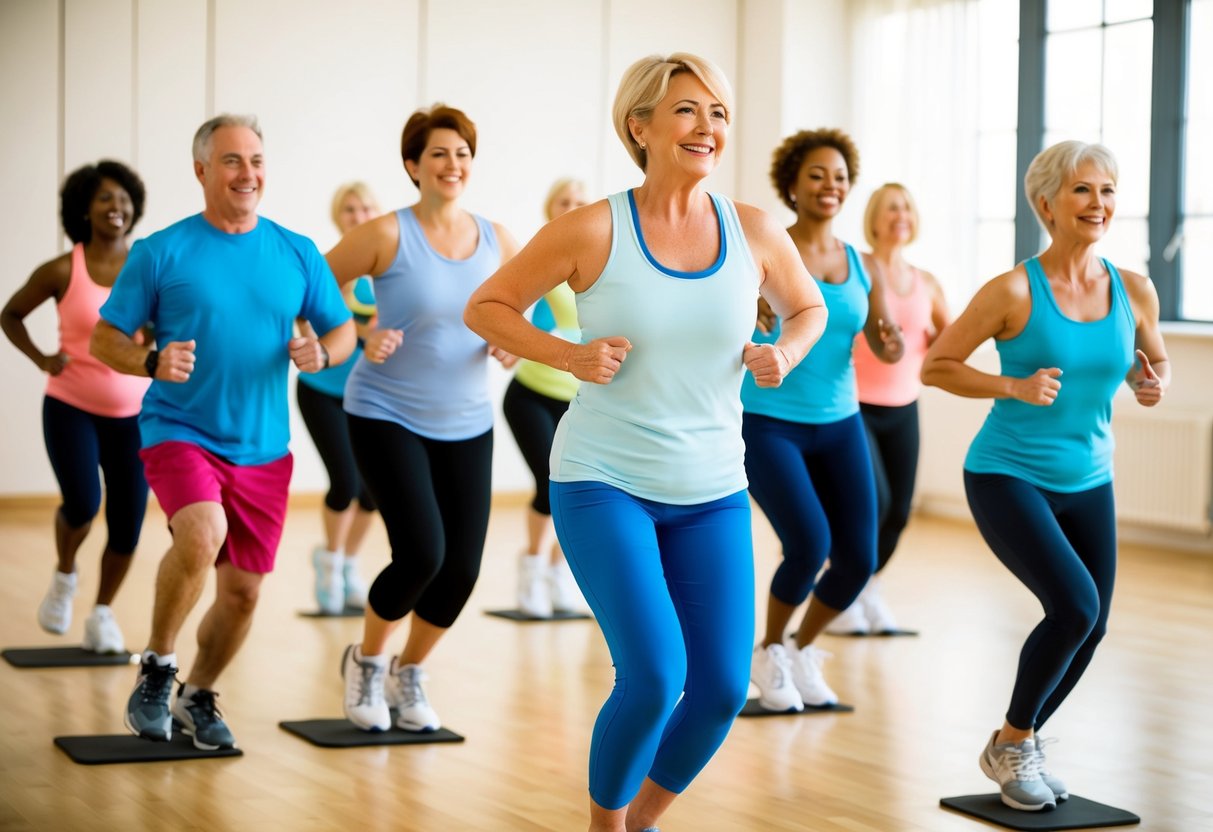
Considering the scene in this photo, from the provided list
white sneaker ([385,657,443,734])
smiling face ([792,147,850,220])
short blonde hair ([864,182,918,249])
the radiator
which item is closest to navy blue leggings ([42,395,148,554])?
white sneaker ([385,657,443,734])

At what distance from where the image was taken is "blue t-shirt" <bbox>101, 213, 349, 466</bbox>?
12.0ft

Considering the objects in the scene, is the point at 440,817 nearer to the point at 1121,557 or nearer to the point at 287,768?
the point at 287,768

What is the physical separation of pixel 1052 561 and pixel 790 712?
1300 millimetres

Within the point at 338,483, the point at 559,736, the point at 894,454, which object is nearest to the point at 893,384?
the point at 894,454

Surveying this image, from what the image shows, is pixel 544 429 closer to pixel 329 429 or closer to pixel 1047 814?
pixel 329 429

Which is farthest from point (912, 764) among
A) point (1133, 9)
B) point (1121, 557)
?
point (1133, 9)

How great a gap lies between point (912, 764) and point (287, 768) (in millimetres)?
1488

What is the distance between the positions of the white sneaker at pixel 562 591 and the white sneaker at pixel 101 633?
1681 millimetres

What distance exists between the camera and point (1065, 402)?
3.45m

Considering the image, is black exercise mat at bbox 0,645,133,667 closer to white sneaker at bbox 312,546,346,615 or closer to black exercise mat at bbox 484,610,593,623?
white sneaker at bbox 312,546,346,615

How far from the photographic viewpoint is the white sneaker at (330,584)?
5965 millimetres

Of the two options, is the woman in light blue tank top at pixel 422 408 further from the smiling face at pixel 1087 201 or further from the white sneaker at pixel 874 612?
the white sneaker at pixel 874 612

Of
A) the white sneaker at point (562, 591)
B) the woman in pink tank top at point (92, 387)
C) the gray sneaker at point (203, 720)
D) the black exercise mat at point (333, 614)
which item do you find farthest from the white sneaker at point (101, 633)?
the white sneaker at point (562, 591)

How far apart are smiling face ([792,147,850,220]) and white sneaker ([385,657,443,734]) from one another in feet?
5.40
